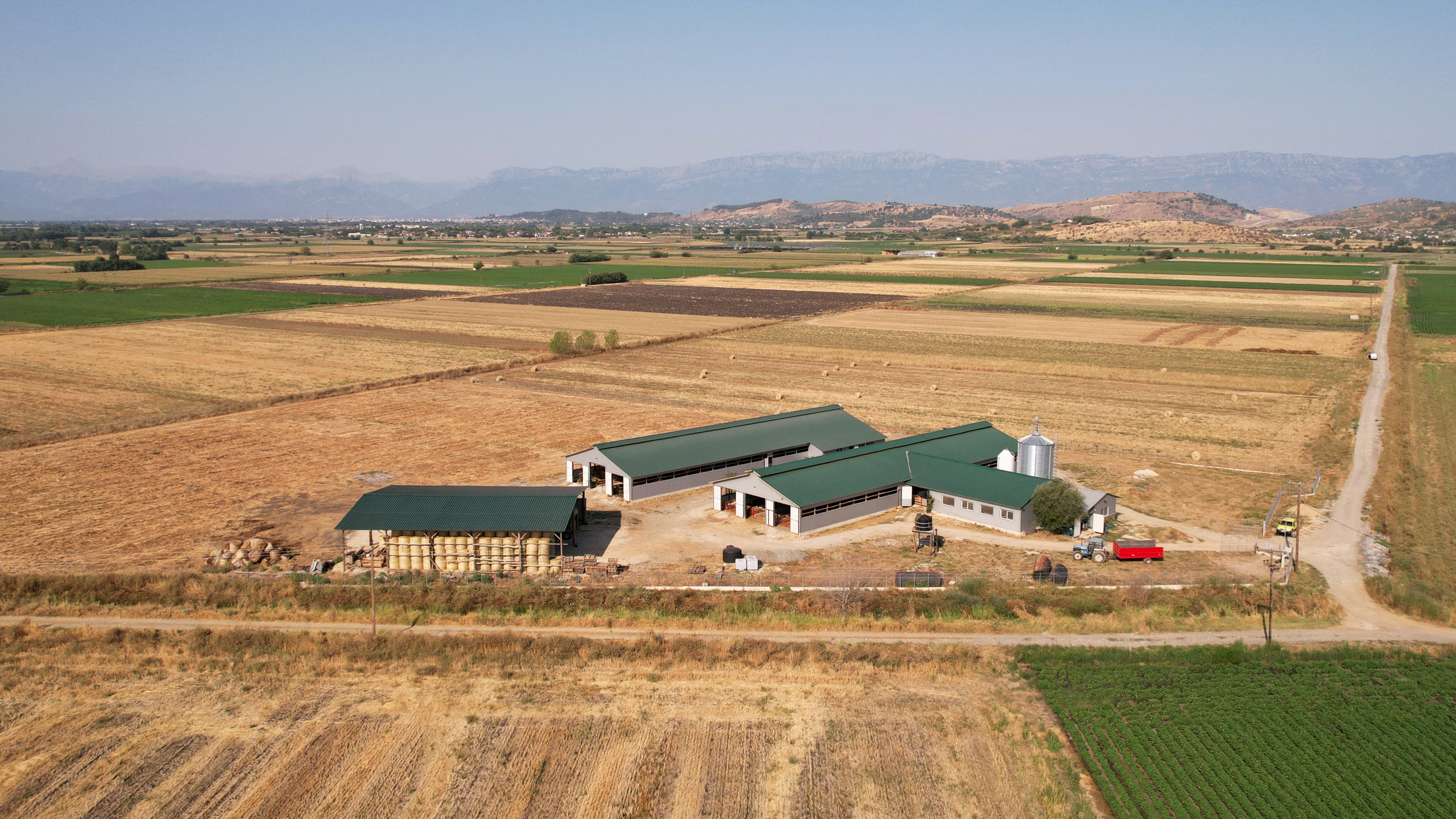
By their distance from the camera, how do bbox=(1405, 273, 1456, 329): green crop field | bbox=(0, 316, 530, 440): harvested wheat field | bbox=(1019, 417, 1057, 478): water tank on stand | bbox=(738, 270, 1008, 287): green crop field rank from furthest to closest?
1. bbox=(738, 270, 1008, 287): green crop field
2. bbox=(1405, 273, 1456, 329): green crop field
3. bbox=(0, 316, 530, 440): harvested wheat field
4. bbox=(1019, 417, 1057, 478): water tank on stand

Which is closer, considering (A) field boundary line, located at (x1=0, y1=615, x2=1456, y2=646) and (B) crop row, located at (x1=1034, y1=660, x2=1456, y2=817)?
(B) crop row, located at (x1=1034, y1=660, x2=1456, y2=817)

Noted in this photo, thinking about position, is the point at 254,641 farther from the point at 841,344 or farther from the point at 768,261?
the point at 768,261

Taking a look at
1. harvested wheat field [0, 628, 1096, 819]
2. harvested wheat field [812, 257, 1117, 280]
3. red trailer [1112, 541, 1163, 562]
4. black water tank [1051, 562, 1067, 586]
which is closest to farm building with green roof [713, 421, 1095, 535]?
red trailer [1112, 541, 1163, 562]

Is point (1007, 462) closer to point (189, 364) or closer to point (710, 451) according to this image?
point (710, 451)

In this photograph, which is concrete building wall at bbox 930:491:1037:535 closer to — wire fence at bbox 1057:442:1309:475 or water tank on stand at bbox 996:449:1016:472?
water tank on stand at bbox 996:449:1016:472

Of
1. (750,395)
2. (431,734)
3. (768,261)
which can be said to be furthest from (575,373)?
(768,261)

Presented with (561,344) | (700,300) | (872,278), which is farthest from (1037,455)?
(872,278)
